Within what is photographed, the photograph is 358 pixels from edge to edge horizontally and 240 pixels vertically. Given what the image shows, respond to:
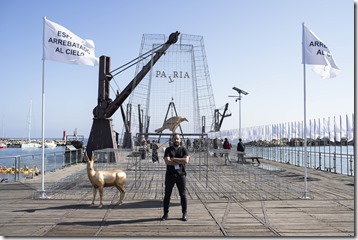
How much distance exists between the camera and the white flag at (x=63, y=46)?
9.23m

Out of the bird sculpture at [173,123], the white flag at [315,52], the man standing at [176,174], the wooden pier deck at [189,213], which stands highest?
the white flag at [315,52]

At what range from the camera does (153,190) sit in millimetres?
10391

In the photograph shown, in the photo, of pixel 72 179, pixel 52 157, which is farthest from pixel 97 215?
pixel 52 157

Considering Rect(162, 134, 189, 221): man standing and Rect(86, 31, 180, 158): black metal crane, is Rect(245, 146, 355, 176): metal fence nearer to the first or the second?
Rect(86, 31, 180, 158): black metal crane

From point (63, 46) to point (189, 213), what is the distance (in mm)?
5101

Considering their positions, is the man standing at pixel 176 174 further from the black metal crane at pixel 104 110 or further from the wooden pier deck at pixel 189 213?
the black metal crane at pixel 104 110

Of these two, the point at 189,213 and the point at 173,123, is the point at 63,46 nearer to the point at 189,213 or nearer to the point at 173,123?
the point at 173,123

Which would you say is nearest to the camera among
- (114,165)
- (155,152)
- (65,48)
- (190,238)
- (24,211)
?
(190,238)

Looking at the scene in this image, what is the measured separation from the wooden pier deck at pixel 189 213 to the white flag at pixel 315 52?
327 centimetres

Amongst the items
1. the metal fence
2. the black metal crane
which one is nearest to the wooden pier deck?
the metal fence

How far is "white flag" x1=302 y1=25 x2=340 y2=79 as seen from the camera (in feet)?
31.4

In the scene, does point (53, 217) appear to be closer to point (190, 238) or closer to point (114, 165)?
point (190, 238)

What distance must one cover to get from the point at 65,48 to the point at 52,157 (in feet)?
30.1

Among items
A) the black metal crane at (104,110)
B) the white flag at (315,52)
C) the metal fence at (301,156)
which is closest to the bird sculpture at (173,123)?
the white flag at (315,52)
